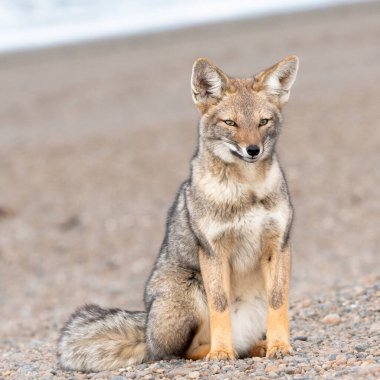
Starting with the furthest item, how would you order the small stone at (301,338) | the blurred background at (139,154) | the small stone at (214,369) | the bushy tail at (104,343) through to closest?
the blurred background at (139,154)
the small stone at (301,338)
the bushy tail at (104,343)
the small stone at (214,369)

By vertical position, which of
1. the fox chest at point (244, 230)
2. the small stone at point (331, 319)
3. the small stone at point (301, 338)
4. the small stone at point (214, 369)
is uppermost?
the fox chest at point (244, 230)

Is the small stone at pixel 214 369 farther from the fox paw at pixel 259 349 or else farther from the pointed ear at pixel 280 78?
the pointed ear at pixel 280 78

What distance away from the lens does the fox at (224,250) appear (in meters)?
6.39

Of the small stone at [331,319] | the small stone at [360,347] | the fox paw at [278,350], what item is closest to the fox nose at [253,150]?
the fox paw at [278,350]

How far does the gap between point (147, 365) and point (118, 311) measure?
666 mm

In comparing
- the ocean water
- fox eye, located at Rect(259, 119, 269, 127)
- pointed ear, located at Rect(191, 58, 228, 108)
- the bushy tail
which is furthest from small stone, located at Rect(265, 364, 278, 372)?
the ocean water

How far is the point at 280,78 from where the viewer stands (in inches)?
270

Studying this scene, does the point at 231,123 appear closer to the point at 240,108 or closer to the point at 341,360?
the point at 240,108

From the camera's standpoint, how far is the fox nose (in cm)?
621

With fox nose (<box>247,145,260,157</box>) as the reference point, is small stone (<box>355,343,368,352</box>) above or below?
below

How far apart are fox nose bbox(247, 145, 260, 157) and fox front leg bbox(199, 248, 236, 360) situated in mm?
759

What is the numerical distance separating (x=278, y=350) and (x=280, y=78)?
6.59ft

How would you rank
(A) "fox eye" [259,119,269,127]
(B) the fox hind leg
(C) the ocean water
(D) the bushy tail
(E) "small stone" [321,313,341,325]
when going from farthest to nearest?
1. (C) the ocean water
2. (E) "small stone" [321,313,341,325]
3. (D) the bushy tail
4. (B) the fox hind leg
5. (A) "fox eye" [259,119,269,127]

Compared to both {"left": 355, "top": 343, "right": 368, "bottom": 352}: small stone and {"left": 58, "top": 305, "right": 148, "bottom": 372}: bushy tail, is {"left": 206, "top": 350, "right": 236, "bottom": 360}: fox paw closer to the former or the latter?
{"left": 58, "top": 305, "right": 148, "bottom": 372}: bushy tail
